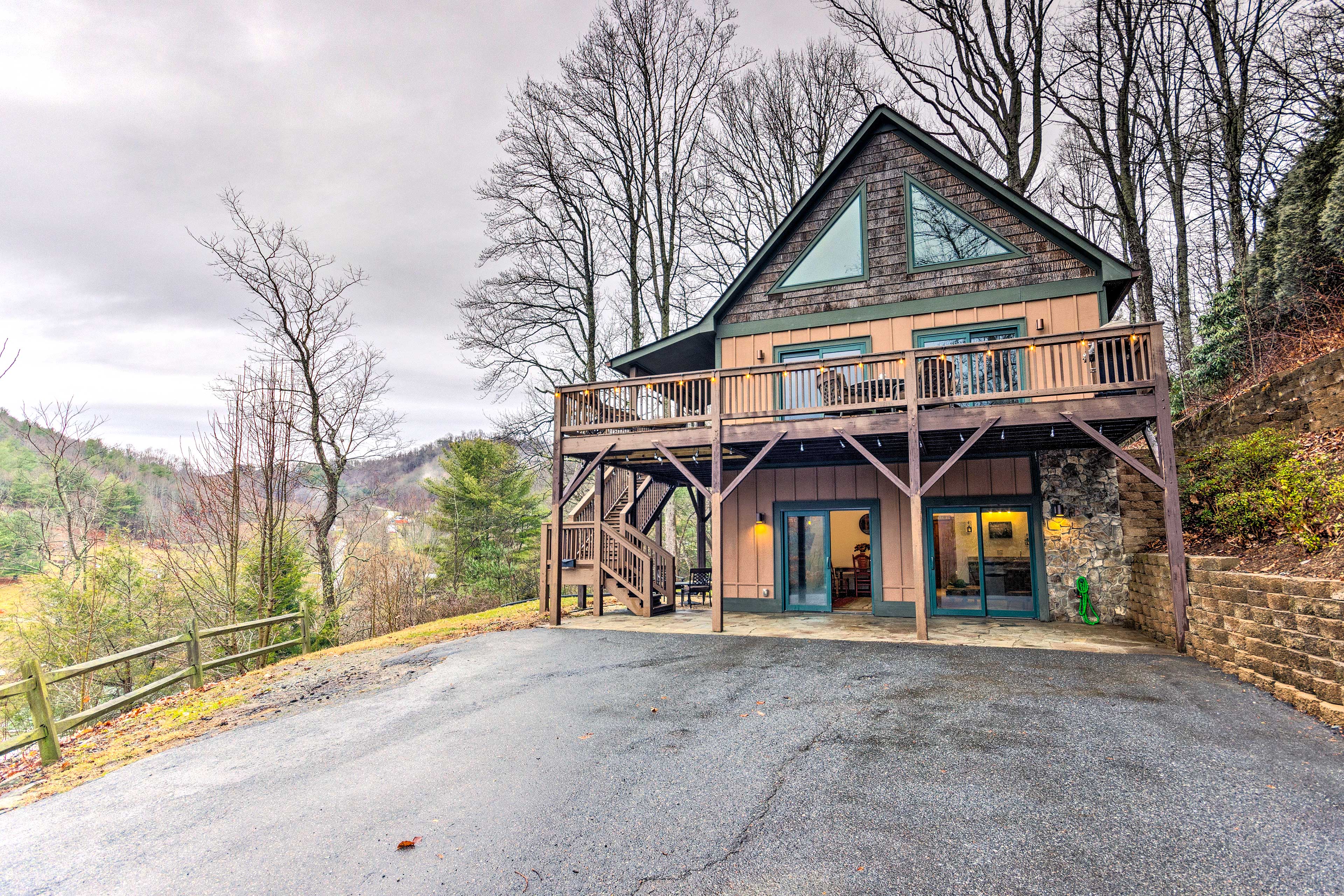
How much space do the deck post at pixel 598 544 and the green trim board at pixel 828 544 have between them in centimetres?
269

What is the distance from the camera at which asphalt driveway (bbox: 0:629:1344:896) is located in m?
3.11

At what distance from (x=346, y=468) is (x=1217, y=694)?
19107 mm

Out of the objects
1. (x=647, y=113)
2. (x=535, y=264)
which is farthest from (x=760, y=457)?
(x=647, y=113)

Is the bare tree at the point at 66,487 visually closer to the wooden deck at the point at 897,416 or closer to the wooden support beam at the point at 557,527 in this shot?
the wooden support beam at the point at 557,527

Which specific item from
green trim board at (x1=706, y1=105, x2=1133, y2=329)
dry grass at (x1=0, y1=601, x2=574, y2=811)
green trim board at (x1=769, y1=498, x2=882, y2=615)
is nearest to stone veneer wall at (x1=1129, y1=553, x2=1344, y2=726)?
green trim board at (x1=769, y1=498, x2=882, y2=615)

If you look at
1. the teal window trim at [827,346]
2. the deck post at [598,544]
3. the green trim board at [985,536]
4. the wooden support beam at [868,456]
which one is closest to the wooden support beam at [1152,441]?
the green trim board at [985,536]

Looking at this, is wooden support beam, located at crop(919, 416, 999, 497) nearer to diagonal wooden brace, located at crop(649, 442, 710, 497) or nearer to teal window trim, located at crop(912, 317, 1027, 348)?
teal window trim, located at crop(912, 317, 1027, 348)

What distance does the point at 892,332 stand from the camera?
11289mm

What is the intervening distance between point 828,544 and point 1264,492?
646 cm

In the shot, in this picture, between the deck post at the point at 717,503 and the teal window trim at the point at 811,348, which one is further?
the teal window trim at the point at 811,348

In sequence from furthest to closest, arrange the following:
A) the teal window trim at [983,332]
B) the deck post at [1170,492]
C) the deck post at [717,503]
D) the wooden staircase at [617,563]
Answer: the wooden staircase at [617,563] < the teal window trim at [983,332] < the deck post at [717,503] < the deck post at [1170,492]

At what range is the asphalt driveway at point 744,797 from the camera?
3.11 metres

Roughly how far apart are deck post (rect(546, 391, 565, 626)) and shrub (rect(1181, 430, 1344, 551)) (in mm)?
9769

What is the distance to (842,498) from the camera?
11.8m
